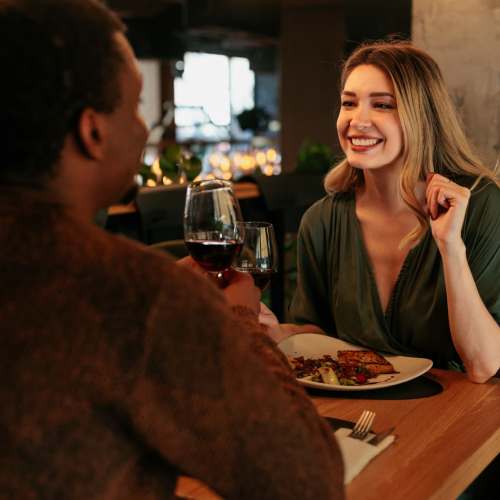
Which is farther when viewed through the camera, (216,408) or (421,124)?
(421,124)

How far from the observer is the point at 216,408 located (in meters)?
0.80

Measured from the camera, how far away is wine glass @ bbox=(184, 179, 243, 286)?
1229mm

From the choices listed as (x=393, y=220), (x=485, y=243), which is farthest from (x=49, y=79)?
(x=393, y=220)

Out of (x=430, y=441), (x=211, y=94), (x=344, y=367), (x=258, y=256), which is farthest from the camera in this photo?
(x=211, y=94)

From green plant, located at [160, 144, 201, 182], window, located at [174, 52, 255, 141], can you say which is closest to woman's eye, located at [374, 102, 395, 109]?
green plant, located at [160, 144, 201, 182]

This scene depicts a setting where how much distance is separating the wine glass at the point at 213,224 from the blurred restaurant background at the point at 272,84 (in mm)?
1146

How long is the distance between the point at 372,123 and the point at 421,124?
0.14 metres

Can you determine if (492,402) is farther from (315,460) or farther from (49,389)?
(49,389)

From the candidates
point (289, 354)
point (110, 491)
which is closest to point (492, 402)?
point (289, 354)

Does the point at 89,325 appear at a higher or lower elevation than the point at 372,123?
lower

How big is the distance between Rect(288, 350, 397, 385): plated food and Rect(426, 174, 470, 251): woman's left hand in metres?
0.32

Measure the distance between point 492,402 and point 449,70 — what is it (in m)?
1.63

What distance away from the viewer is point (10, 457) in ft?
2.52

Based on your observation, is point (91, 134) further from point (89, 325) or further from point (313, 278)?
point (313, 278)
